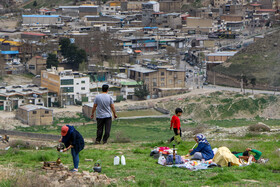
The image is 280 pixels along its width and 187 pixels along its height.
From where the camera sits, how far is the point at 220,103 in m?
36.6

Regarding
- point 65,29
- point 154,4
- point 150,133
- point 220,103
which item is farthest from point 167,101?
point 154,4

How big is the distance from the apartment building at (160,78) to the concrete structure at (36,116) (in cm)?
950

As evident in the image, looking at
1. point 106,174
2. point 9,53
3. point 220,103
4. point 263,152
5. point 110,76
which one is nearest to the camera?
point 106,174

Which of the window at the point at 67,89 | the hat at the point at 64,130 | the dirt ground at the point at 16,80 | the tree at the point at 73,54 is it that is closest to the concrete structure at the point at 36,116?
the window at the point at 67,89

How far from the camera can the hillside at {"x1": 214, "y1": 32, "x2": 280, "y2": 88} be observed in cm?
4336

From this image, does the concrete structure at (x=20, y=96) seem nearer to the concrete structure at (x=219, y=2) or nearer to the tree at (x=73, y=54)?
the tree at (x=73, y=54)

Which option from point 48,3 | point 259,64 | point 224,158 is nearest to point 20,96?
point 259,64

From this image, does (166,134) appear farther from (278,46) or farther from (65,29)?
(65,29)

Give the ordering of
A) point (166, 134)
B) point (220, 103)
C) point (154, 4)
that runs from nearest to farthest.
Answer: point (166, 134), point (220, 103), point (154, 4)

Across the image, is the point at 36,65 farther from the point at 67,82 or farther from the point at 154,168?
the point at 154,168

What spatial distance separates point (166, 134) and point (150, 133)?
1100mm

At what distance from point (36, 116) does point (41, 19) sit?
108 feet

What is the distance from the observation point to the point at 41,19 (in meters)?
64.4

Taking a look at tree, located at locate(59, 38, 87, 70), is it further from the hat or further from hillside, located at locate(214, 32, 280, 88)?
the hat
